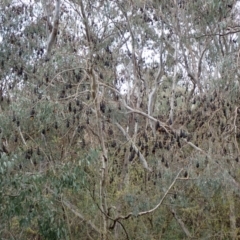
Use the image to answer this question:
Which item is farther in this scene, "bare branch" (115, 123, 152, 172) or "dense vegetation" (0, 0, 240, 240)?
"bare branch" (115, 123, 152, 172)

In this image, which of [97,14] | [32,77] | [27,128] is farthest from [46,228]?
[97,14]

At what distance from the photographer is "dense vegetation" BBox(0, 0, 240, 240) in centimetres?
572

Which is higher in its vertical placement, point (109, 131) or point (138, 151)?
point (109, 131)

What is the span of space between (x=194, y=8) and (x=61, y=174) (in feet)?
14.4

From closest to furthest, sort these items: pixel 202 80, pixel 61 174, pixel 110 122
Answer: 1. pixel 61 174
2. pixel 110 122
3. pixel 202 80

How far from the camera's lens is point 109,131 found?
7.36 meters

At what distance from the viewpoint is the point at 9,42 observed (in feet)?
26.1

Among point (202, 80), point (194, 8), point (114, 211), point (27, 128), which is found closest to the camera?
point (27, 128)

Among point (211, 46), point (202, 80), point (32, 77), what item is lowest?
point (32, 77)

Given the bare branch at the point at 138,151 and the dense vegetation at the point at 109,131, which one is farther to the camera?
the bare branch at the point at 138,151

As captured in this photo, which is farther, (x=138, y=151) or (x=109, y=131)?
(x=109, y=131)

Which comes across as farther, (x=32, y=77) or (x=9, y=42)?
(x=9, y=42)

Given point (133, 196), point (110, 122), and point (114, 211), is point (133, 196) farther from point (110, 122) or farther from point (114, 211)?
point (110, 122)

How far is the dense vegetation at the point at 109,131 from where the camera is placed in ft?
18.8
